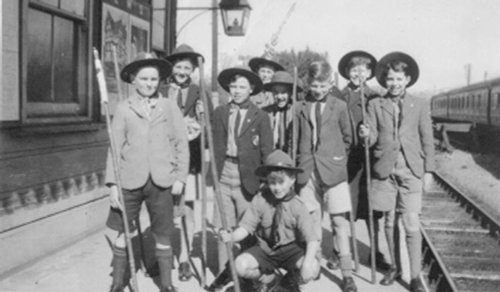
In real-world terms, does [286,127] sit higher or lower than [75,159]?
higher

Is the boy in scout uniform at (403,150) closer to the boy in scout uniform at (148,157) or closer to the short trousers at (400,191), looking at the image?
the short trousers at (400,191)

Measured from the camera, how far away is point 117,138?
4.76 meters

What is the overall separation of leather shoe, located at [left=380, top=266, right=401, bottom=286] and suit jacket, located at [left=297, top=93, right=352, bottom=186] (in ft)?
3.24

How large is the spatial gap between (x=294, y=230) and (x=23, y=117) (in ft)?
8.82

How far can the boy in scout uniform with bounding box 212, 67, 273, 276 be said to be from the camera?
5277mm

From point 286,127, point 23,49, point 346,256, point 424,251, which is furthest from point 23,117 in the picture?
point 424,251

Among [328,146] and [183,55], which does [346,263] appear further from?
[183,55]

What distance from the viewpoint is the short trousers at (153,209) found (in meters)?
4.78

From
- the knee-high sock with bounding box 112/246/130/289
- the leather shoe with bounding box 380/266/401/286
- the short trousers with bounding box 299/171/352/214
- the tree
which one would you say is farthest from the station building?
the tree

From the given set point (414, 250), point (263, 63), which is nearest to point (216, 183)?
point (414, 250)

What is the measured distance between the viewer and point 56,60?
21.3 ft

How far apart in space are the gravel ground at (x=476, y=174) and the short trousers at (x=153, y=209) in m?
7.14

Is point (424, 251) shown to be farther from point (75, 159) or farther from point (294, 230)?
point (75, 159)

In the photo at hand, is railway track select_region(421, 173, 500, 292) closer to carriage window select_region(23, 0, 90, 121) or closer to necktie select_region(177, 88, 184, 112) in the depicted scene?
necktie select_region(177, 88, 184, 112)
